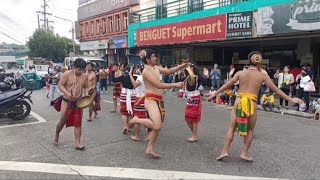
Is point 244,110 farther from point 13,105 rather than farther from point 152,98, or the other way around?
point 13,105

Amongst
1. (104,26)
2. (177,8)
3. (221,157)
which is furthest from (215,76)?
(104,26)

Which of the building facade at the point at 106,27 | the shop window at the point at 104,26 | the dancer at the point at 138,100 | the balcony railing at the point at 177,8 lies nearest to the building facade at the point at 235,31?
the balcony railing at the point at 177,8

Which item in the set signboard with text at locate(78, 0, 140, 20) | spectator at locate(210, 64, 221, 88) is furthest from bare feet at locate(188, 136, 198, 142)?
signboard with text at locate(78, 0, 140, 20)

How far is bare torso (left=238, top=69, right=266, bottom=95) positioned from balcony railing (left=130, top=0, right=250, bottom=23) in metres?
10.7

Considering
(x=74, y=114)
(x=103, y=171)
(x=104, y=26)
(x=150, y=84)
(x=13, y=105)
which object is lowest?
(x=103, y=171)

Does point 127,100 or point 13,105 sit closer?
point 127,100

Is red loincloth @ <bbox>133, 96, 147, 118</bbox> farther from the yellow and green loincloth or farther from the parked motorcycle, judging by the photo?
the parked motorcycle

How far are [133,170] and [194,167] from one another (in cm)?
93

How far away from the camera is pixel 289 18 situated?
1155cm

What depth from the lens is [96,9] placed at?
31234 mm

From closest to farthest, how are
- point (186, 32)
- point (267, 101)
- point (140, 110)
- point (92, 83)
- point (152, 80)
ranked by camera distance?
point (152, 80) < point (140, 110) < point (92, 83) < point (267, 101) < point (186, 32)

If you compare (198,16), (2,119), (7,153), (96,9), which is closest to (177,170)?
(7,153)

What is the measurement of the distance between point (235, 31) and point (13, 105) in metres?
9.06

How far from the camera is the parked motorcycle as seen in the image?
29.2 ft
